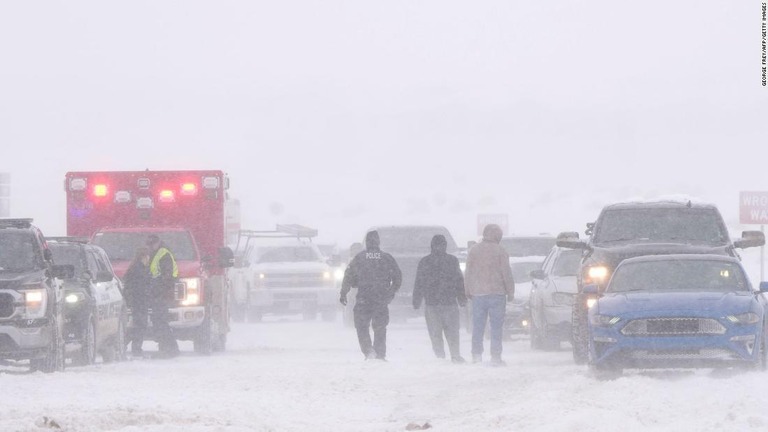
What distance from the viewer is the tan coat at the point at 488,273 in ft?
71.4

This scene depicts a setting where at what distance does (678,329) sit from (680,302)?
0.99 feet

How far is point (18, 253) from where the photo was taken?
1947 cm

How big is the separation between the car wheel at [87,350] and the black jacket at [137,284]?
300cm

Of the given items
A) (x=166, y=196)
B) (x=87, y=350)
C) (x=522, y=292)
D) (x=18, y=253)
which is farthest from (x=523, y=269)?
(x=18, y=253)

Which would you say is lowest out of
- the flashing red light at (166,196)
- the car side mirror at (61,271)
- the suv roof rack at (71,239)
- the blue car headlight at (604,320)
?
the blue car headlight at (604,320)

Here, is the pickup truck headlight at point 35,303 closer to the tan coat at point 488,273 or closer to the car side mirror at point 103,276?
the car side mirror at point 103,276

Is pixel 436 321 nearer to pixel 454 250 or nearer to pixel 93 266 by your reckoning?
pixel 93 266

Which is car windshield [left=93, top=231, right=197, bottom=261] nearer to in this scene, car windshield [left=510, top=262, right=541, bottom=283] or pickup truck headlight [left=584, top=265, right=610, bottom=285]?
car windshield [left=510, top=262, right=541, bottom=283]

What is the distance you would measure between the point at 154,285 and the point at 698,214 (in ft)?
26.9

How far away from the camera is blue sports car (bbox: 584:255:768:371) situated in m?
16.6

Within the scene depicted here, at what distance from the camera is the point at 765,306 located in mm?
17516

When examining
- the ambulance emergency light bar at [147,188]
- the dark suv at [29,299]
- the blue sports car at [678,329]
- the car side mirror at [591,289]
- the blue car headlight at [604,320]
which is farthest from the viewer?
the ambulance emergency light bar at [147,188]

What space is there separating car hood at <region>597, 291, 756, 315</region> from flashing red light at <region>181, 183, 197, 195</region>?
34.9 ft

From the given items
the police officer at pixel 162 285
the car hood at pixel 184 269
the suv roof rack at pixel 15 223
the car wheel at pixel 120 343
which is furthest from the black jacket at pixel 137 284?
the suv roof rack at pixel 15 223
